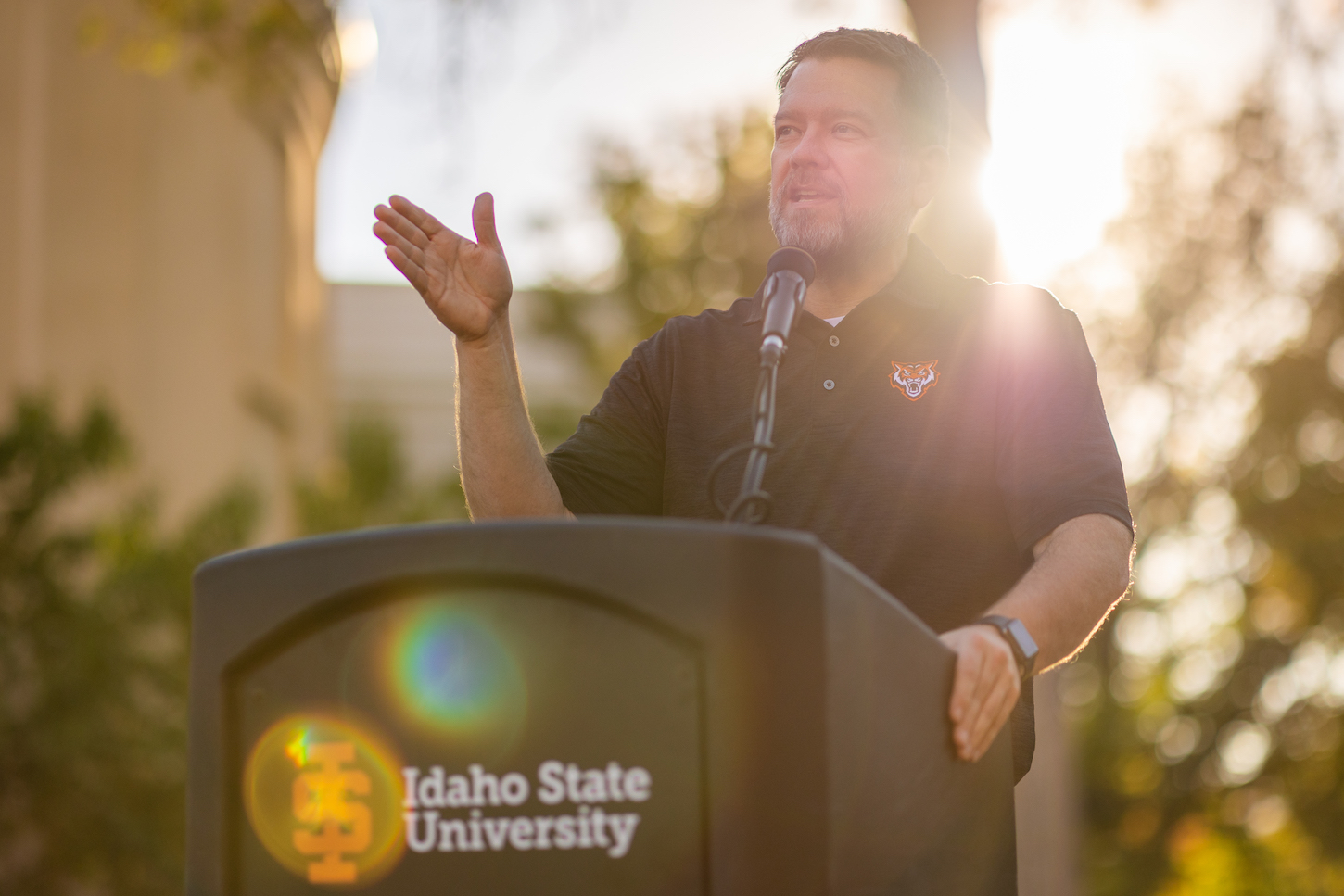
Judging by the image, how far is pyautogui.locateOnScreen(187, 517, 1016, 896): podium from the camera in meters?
1.29

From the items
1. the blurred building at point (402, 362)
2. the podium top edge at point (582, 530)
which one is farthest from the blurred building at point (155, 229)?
the blurred building at point (402, 362)

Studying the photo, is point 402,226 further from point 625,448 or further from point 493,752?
point 493,752

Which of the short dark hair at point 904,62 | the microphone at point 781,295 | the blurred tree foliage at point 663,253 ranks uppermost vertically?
the blurred tree foliage at point 663,253

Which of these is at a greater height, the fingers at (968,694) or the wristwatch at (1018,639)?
the wristwatch at (1018,639)

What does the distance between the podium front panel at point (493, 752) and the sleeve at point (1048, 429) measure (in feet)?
2.58

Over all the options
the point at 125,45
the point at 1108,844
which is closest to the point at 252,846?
the point at 125,45

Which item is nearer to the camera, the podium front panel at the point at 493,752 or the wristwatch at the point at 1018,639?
the podium front panel at the point at 493,752

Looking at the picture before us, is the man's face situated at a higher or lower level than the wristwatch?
higher

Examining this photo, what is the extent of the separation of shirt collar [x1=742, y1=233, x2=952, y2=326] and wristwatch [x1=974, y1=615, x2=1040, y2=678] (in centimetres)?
76

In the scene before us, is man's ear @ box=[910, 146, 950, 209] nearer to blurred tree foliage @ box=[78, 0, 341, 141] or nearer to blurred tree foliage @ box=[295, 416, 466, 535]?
blurred tree foliage @ box=[78, 0, 341, 141]

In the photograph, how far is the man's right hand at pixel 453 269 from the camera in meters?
1.92

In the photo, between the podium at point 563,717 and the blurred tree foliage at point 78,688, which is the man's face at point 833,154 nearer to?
the podium at point 563,717

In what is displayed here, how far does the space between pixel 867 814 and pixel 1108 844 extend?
21697 millimetres

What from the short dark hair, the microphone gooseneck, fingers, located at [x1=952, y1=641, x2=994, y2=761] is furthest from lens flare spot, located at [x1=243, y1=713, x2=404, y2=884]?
the short dark hair
